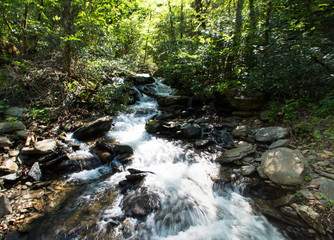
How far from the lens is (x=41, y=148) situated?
438 cm

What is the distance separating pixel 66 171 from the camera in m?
4.30

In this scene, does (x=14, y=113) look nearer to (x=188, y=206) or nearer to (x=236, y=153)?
(x=188, y=206)

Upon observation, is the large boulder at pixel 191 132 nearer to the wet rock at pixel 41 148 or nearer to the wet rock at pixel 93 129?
the wet rock at pixel 93 129

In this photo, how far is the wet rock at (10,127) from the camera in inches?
182

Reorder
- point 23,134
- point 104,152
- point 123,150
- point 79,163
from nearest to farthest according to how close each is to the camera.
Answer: point 79,163 < point 23,134 < point 104,152 < point 123,150

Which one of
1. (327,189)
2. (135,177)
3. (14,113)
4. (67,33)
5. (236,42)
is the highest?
(236,42)

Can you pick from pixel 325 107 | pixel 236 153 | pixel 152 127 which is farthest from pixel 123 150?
pixel 325 107

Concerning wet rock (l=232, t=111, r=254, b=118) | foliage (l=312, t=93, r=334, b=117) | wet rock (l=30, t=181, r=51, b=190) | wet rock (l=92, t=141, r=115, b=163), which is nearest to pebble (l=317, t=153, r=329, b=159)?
foliage (l=312, t=93, r=334, b=117)

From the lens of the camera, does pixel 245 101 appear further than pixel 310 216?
Yes

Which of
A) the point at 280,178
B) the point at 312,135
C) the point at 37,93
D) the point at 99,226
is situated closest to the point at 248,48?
the point at 312,135

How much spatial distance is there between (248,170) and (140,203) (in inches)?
109

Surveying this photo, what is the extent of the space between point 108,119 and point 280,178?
5918 mm

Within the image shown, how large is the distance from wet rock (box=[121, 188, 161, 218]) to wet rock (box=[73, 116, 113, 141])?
10.5ft

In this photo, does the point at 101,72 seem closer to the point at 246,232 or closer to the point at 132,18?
the point at 246,232
